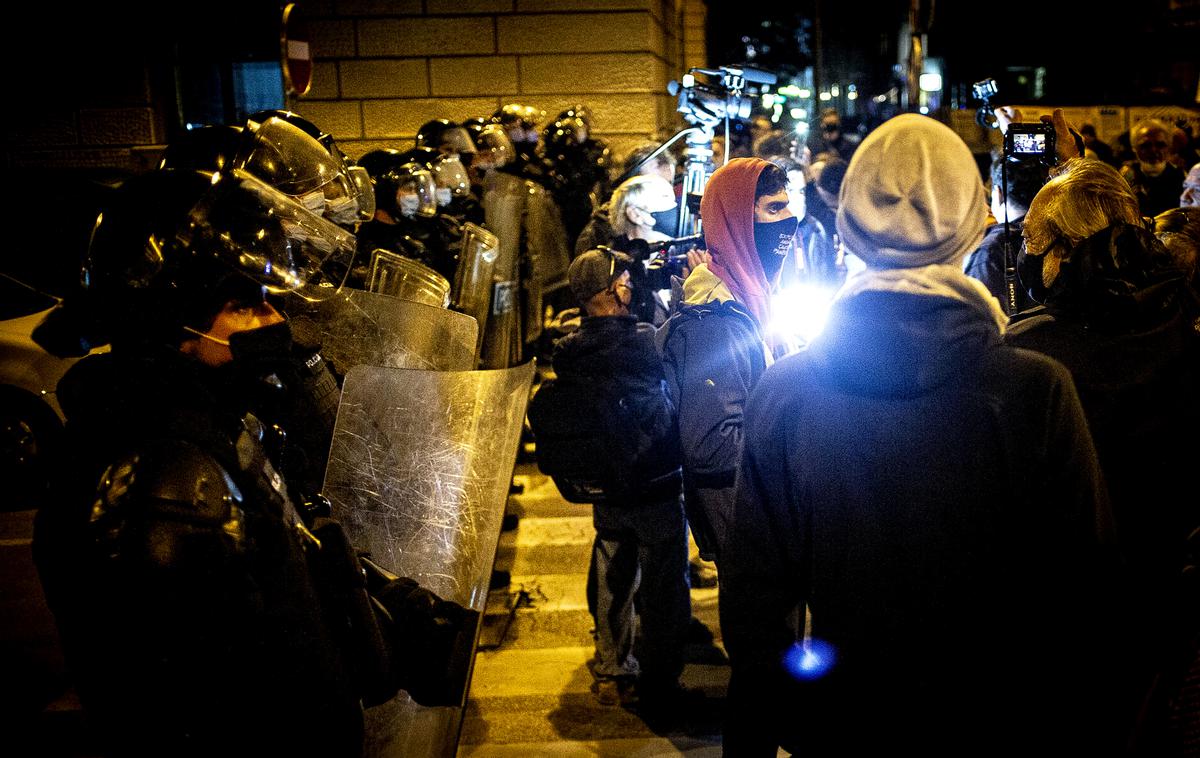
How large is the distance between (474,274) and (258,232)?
11.1 feet

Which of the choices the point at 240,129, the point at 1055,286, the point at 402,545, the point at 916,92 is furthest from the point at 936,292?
the point at 916,92

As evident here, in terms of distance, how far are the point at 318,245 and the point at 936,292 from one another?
145cm

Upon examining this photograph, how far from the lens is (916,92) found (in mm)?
11344

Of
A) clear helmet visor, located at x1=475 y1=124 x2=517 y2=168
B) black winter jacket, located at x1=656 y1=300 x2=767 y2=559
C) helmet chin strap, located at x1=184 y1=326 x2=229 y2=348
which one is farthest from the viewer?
clear helmet visor, located at x1=475 y1=124 x2=517 y2=168

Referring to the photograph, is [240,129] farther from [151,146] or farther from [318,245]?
[151,146]

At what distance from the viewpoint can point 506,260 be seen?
23.3 feet

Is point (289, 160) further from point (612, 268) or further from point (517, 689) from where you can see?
point (517, 689)

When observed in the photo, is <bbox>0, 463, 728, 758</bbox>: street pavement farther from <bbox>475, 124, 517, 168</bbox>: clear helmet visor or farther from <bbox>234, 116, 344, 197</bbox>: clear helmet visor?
<bbox>475, 124, 517, 168</bbox>: clear helmet visor

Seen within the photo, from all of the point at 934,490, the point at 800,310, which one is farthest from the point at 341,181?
the point at 934,490

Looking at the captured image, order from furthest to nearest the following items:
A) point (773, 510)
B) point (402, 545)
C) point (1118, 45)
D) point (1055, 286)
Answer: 1. point (1118, 45)
2. point (1055, 286)
3. point (402, 545)
4. point (773, 510)

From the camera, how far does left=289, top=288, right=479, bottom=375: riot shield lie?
A: 3.22 metres

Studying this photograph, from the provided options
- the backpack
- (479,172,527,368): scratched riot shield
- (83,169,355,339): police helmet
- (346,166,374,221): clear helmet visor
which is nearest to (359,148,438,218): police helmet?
(346,166,374,221): clear helmet visor

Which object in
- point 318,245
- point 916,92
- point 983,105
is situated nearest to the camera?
point 318,245

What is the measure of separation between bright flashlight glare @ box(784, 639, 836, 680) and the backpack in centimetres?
182
